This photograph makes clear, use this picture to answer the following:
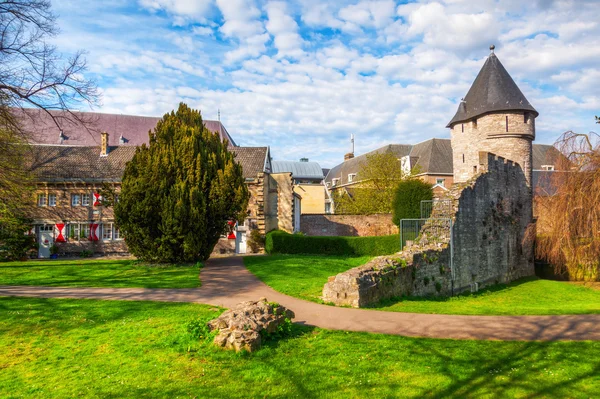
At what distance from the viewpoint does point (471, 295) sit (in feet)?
55.7

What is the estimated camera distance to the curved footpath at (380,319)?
309 inches

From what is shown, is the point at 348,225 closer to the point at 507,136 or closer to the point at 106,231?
the point at 507,136

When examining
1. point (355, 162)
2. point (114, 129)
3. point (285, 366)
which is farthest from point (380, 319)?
point (355, 162)

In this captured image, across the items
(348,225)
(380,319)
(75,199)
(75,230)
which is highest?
(75,199)

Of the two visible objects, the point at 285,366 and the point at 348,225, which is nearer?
the point at 285,366

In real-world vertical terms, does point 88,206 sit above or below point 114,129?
below

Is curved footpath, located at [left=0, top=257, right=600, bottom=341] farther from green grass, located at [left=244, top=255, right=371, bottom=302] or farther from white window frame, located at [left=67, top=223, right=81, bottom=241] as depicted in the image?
white window frame, located at [left=67, top=223, right=81, bottom=241]

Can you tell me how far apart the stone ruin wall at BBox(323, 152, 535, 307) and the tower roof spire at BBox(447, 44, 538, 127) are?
4540mm

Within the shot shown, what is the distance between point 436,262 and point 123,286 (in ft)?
34.8

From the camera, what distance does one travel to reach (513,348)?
22.3 feet

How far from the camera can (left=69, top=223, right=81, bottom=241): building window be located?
29.0 meters

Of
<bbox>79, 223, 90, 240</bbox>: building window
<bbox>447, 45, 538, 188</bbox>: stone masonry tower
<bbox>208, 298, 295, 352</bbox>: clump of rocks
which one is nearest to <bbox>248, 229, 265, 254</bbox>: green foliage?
<bbox>79, 223, 90, 240</bbox>: building window

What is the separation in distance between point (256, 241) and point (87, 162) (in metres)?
14.2

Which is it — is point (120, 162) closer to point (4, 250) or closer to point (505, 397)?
point (4, 250)
